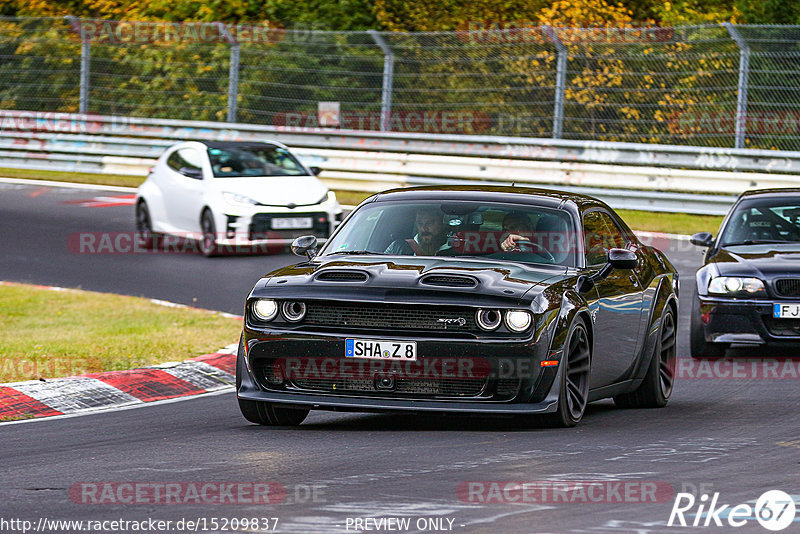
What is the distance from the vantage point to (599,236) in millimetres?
10086

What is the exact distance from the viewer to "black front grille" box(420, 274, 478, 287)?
27.5 ft

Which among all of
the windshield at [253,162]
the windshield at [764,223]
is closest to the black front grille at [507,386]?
the windshield at [764,223]

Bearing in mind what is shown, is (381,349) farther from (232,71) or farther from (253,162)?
(232,71)

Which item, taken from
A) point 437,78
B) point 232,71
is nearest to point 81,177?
point 232,71

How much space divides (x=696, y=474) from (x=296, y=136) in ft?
68.0

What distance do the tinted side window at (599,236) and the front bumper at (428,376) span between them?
145cm

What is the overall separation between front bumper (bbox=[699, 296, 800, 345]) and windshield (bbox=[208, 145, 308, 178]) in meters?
8.76

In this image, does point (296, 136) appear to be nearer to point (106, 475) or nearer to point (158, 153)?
point (158, 153)

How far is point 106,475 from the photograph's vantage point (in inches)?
284

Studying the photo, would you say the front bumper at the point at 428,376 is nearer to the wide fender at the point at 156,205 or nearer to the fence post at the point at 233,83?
the wide fender at the point at 156,205

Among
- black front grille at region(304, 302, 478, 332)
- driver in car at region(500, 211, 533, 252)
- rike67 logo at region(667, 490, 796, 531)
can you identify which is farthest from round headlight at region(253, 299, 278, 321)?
rike67 logo at region(667, 490, 796, 531)

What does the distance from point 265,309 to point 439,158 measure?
1691 cm

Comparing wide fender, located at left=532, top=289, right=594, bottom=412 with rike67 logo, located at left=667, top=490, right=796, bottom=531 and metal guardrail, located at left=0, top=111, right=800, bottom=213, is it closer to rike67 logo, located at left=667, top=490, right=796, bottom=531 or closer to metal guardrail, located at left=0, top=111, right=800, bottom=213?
rike67 logo, located at left=667, top=490, right=796, bottom=531

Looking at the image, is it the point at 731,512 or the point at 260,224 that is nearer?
the point at 731,512
